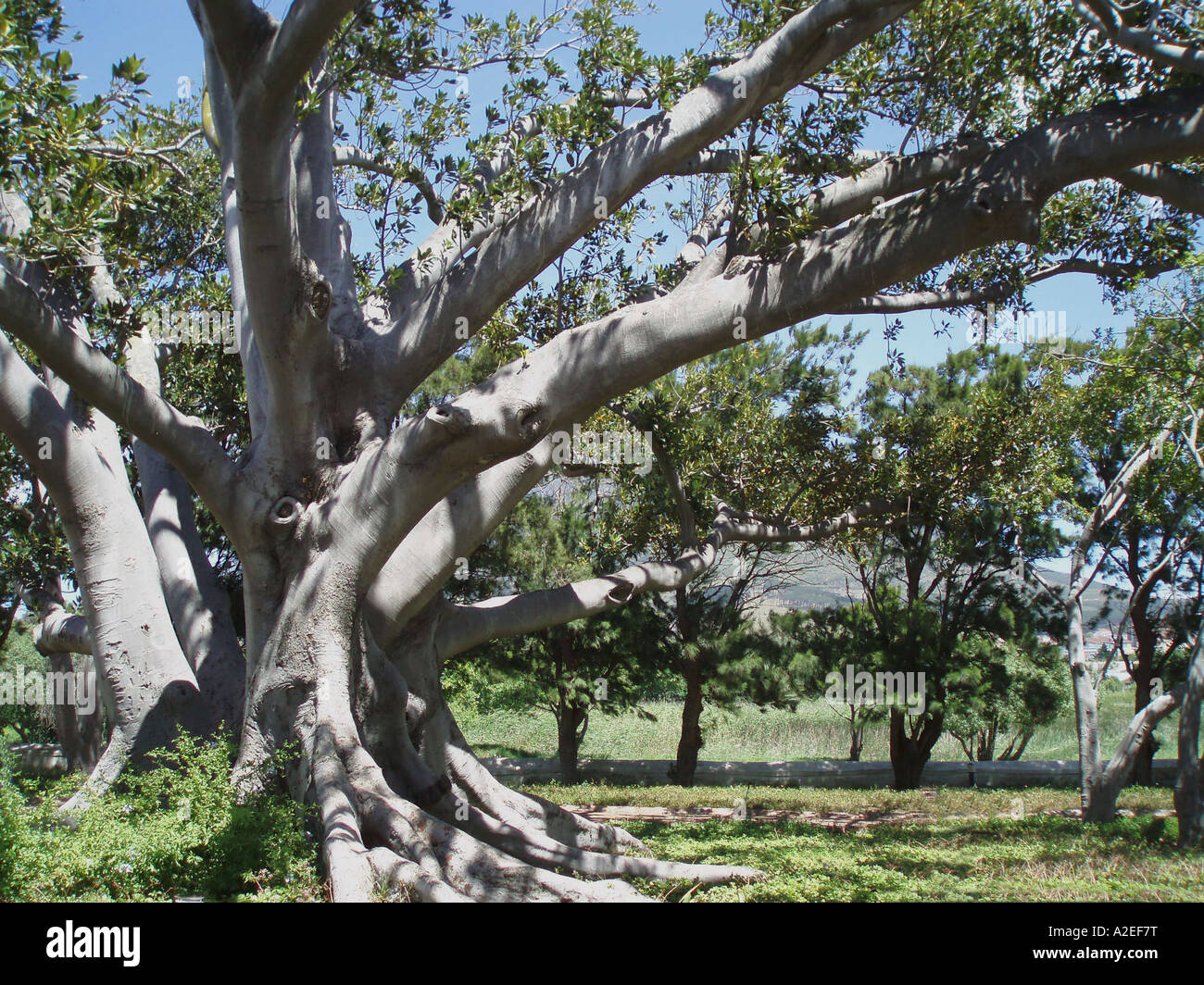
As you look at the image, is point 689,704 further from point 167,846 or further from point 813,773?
point 167,846

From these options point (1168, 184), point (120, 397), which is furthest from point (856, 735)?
point (120, 397)

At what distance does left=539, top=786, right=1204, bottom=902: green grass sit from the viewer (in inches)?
207

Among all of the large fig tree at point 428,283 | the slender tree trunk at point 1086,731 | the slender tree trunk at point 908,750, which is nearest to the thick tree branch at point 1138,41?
the large fig tree at point 428,283

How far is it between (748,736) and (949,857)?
1477cm

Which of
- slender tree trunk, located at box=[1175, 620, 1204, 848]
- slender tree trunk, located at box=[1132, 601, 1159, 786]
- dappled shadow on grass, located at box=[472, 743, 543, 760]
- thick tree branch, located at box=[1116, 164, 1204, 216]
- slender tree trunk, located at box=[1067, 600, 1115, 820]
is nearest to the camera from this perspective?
thick tree branch, located at box=[1116, 164, 1204, 216]

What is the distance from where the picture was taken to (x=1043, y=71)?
7133 mm

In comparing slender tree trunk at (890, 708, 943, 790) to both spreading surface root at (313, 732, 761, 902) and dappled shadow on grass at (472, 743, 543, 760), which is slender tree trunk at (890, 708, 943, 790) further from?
spreading surface root at (313, 732, 761, 902)

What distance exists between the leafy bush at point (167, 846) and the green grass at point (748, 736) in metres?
14.2

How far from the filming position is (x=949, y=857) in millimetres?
6973

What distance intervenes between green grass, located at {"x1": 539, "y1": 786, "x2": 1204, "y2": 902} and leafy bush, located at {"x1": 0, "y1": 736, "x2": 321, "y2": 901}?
81.2 inches

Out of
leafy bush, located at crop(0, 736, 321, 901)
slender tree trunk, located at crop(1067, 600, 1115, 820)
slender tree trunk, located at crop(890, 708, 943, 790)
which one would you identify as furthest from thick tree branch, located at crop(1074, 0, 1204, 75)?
slender tree trunk, located at crop(890, 708, 943, 790)

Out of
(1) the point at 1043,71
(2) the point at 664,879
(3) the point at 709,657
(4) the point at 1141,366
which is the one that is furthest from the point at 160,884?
(3) the point at 709,657

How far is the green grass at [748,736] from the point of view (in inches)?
800

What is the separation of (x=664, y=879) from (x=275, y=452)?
3.75 meters
